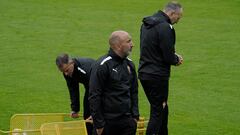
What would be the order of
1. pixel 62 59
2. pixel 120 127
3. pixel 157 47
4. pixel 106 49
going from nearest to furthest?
pixel 120 127, pixel 62 59, pixel 157 47, pixel 106 49

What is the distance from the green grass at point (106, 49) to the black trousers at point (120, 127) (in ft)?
9.79

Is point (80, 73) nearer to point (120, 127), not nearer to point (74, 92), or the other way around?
point (74, 92)

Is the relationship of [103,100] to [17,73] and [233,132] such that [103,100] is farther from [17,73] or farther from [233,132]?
[17,73]

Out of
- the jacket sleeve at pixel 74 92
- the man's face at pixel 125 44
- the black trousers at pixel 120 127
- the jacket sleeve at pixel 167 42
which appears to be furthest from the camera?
the jacket sleeve at pixel 74 92

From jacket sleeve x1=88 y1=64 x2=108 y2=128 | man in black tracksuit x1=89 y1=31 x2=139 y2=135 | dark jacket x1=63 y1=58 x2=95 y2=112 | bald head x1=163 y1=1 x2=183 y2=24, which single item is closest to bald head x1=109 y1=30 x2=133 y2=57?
man in black tracksuit x1=89 y1=31 x2=139 y2=135

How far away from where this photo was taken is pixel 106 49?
16.9 metres

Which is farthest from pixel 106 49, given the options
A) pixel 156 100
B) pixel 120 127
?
pixel 120 127

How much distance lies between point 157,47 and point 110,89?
5.37 ft

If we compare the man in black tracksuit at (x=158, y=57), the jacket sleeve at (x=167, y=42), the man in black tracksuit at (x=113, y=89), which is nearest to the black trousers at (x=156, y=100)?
the man in black tracksuit at (x=158, y=57)

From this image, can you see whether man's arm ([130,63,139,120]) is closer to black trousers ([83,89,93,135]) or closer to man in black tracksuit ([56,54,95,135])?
man in black tracksuit ([56,54,95,135])

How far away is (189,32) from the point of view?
18875 mm

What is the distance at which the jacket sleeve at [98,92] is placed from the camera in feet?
25.1

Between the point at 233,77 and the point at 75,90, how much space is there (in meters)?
5.68

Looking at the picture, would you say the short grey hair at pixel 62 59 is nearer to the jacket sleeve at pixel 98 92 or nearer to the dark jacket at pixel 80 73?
the dark jacket at pixel 80 73
